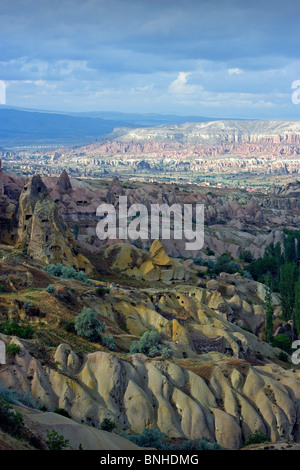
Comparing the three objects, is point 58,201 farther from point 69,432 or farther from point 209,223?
point 69,432

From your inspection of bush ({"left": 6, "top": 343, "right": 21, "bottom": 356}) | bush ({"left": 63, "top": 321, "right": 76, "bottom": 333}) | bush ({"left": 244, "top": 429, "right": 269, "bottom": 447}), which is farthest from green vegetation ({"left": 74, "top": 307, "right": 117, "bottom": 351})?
bush ({"left": 244, "top": 429, "right": 269, "bottom": 447})

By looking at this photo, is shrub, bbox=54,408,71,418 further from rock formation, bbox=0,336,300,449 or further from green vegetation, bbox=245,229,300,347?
green vegetation, bbox=245,229,300,347

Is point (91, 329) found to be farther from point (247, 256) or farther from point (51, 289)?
point (247, 256)

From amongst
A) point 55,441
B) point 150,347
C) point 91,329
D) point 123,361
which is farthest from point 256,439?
point 91,329

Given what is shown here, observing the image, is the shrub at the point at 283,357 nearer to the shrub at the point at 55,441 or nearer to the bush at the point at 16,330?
the bush at the point at 16,330

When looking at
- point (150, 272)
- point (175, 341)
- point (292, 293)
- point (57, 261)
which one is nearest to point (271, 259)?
point (292, 293)

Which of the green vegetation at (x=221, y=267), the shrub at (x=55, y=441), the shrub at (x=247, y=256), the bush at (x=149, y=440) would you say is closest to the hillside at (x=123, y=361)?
the shrub at (x=55, y=441)
